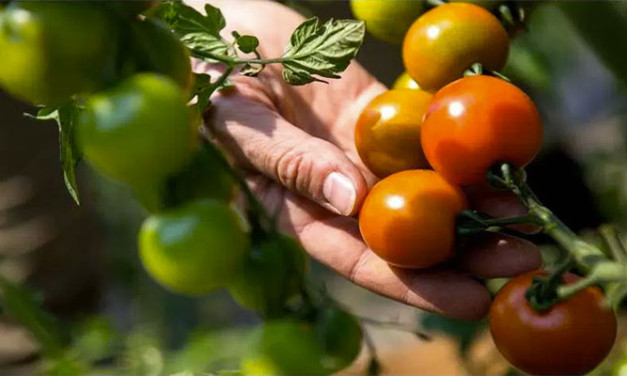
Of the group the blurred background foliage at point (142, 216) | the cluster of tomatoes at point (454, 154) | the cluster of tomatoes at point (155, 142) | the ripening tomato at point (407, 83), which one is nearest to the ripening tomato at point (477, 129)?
the cluster of tomatoes at point (454, 154)

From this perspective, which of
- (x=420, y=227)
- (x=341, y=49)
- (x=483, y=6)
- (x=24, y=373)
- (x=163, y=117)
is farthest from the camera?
(x=24, y=373)

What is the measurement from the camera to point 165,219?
300 millimetres

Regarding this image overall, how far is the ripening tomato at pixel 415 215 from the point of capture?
1.79 feet

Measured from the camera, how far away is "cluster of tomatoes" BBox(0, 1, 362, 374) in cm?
28

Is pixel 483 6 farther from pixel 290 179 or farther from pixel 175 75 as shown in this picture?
pixel 175 75

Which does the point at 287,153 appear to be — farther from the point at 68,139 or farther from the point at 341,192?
the point at 68,139

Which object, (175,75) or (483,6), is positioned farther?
(483,6)

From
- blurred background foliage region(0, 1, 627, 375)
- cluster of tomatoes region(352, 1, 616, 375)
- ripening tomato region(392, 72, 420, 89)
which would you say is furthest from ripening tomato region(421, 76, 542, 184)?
blurred background foliage region(0, 1, 627, 375)

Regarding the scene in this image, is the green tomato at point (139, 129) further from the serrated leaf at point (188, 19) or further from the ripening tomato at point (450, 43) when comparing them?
the ripening tomato at point (450, 43)

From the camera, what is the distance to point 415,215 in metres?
0.55

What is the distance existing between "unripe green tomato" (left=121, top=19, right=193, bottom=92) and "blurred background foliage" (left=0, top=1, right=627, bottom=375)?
571 millimetres

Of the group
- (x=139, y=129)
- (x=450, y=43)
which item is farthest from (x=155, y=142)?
(x=450, y=43)

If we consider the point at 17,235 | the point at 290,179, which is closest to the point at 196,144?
the point at 290,179

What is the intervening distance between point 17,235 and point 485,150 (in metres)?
1.33
